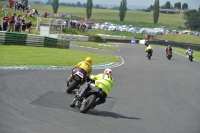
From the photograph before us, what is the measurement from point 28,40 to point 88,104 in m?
21.9

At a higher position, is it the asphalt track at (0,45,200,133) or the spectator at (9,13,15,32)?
the spectator at (9,13,15,32)

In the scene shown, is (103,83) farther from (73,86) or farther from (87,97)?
(73,86)

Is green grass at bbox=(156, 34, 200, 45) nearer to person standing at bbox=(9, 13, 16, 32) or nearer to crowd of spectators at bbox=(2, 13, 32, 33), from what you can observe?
crowd of spectators at bbox=(2, 13, 32, 33)

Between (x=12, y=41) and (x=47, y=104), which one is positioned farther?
(x=12, y=41)

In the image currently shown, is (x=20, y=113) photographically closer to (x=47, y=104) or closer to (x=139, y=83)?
(x=47, y=104)

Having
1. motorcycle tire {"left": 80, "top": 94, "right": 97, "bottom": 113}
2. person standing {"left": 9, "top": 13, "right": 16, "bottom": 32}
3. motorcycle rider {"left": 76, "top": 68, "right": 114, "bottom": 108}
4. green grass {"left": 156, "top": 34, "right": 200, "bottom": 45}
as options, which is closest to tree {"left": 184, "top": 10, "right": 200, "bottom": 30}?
green grass {"left": 156, "top": 34, "right": 200, "bottom": 45}

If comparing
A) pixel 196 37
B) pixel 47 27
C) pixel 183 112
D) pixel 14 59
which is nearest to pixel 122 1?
pixel 196 37

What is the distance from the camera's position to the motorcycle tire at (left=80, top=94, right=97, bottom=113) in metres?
11.6

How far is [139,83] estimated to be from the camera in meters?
20.0

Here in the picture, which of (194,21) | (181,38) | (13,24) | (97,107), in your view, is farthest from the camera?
(194,21)

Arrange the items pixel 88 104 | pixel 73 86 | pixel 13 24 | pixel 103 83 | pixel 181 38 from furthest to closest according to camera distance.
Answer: pixel 181 38, pixel 13 24, pixel 73 86, pixel 103 83, pixel 88 104

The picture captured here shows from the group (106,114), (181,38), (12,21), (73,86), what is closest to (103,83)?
(106,114)

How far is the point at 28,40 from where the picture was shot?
32.8 metres

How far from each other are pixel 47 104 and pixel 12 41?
64.8 ft
